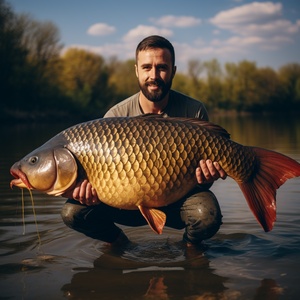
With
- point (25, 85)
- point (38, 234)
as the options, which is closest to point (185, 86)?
point (25, 85)

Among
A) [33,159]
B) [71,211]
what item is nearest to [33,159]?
[33,159]

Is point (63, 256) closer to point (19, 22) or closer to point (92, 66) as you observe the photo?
point (19, 22)

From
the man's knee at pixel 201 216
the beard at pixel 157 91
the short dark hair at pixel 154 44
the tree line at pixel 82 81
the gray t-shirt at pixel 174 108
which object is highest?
the tree line at pixel 82 81

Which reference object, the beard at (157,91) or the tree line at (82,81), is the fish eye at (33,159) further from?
the tree line at (82,81)

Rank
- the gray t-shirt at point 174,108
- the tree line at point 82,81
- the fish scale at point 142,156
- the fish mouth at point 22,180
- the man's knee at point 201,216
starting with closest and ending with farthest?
the fish scale at point 142,156, the fish mouth at point 22,180, the man's knee at point 201,216, the gray t-shirt at point 174,108, the tree line at point 82,81

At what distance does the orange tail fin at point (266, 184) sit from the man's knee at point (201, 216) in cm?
25

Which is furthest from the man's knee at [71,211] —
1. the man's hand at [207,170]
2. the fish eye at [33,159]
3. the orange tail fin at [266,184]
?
the orange tail fin at [266,184]

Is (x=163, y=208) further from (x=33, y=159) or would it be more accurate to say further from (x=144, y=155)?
(x=33, y=159)

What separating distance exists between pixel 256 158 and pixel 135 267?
3.02ft

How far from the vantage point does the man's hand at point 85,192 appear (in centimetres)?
248

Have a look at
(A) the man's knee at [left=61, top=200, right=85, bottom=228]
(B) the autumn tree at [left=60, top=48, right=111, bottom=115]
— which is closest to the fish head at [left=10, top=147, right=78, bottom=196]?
(A) the man's knee at [left=61, top=200, right=85, bottom=228]

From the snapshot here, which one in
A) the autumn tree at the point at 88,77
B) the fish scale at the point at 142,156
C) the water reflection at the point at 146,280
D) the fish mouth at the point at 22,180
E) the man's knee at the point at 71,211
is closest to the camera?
the water reflection at the point at 146,280

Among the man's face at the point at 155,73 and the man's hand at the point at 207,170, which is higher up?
the man's face at the point at 155,73

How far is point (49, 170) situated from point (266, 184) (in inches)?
48.4
